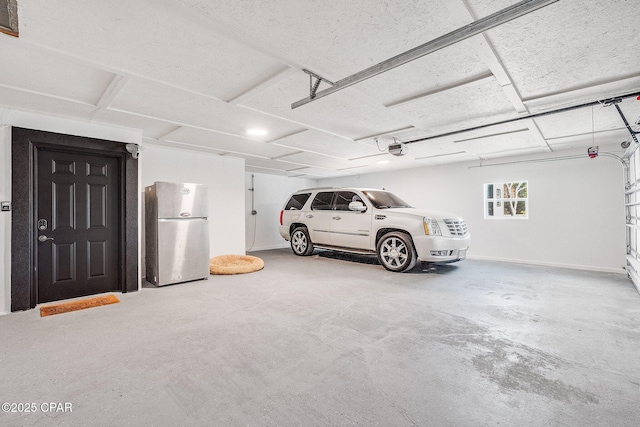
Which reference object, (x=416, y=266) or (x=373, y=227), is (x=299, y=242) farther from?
(x=416, y=266)

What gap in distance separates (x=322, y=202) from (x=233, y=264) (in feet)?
8.69

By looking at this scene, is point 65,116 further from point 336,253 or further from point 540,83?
point 336,253

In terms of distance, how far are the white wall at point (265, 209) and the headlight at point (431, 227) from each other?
5.53 meters

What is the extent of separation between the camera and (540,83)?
2.89 meters

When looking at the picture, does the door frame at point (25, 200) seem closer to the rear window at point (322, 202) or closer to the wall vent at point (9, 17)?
the wall vent at point (9, 17)

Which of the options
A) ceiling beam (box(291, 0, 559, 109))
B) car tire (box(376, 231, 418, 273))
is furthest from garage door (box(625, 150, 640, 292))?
ceiling beam (box(291, 0, 559, 109))

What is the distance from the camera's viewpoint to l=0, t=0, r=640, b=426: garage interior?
176cm

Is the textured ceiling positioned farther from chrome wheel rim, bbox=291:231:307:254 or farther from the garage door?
chrome wheel rim, bbox=291:231:307:254

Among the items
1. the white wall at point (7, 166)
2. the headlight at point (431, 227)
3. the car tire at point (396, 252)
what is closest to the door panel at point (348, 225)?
the car tire at point (396, 252)

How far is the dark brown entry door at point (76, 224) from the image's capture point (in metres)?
3.64

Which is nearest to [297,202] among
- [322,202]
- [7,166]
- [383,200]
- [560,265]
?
[322,202]

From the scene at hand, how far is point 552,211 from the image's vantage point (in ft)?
20.2

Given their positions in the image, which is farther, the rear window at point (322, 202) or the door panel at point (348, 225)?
the rear window at point (322, 202)

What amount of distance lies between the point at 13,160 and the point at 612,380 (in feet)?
19.8
